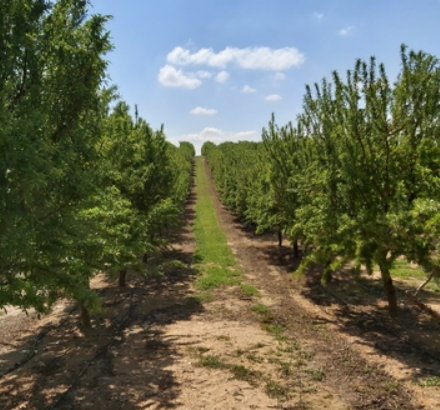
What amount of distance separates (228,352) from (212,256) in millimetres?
11386

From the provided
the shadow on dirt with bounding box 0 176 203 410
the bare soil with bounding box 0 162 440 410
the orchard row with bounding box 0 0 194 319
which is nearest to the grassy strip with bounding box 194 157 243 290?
the bare soil with bounding box 0 162 440 410

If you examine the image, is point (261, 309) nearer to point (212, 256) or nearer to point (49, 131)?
point (212, 256)

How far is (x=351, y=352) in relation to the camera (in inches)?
352

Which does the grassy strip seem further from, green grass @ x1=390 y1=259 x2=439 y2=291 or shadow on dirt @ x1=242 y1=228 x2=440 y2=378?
green grass @ x1=390 y1=259 x2=439 y2=291

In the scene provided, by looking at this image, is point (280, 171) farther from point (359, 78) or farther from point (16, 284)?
point (16, 284)

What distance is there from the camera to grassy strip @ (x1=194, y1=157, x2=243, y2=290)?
618 inches

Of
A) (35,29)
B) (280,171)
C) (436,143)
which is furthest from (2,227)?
(280,171)

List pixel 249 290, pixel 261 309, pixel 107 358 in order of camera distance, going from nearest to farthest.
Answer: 1. pixel 107 358
2. pixel 261 309
3. pixel 249 290

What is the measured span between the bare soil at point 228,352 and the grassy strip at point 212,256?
1174 millimetres

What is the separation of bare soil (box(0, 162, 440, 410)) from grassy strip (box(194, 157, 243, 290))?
3.85 ft

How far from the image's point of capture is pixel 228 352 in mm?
9000

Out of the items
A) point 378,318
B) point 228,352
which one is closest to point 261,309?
point 228,352

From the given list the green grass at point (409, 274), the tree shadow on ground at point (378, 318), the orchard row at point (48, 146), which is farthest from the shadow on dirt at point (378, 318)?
the orchard row at point (48, 146)

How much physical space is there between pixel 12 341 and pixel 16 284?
664 centimetres
